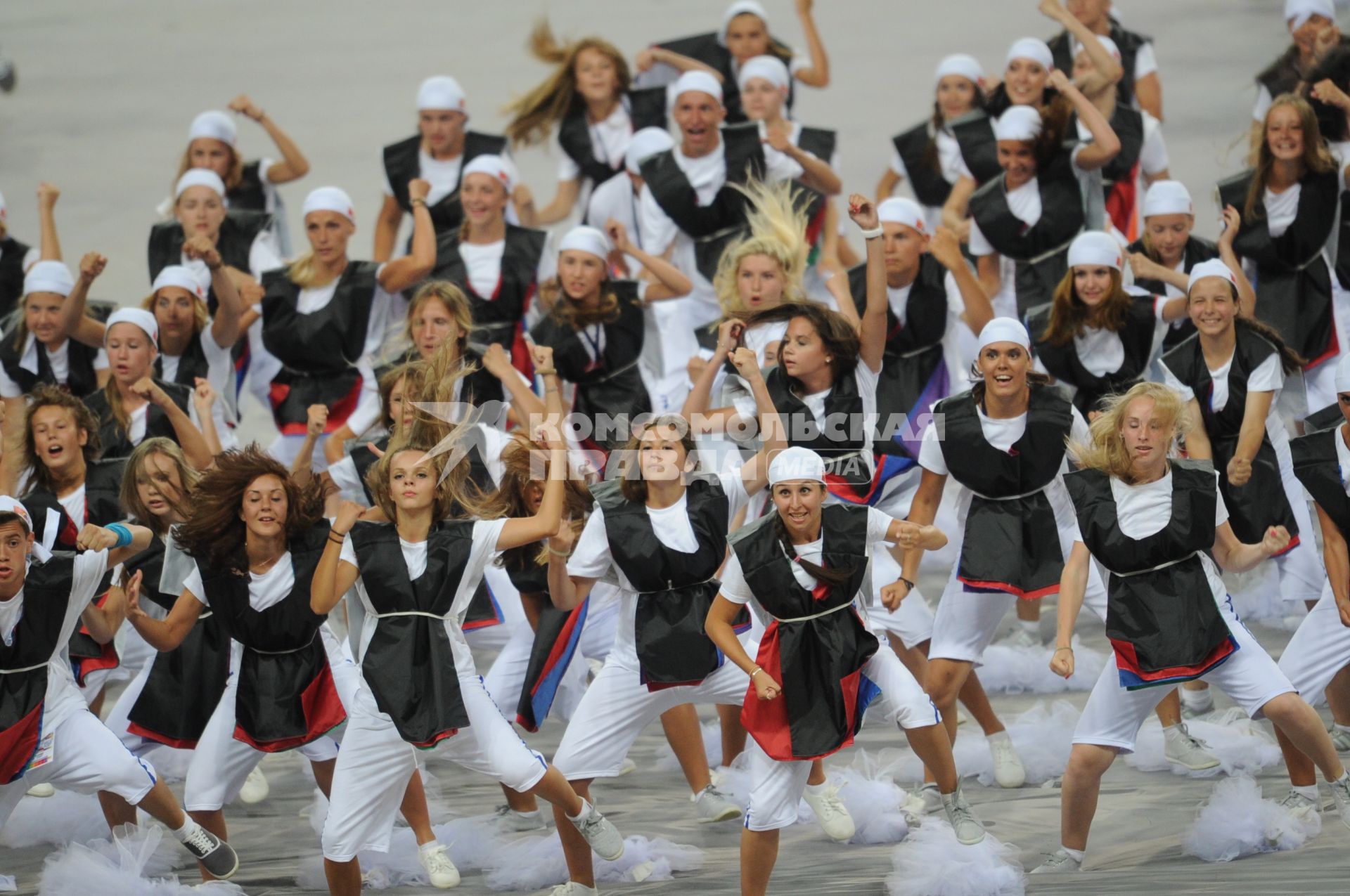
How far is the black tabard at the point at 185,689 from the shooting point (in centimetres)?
483

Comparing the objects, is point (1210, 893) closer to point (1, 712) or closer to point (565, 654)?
point (565, 654)

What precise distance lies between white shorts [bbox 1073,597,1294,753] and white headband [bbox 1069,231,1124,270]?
1739 mm

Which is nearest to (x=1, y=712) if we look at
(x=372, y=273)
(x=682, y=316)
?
(x=372, y=273)

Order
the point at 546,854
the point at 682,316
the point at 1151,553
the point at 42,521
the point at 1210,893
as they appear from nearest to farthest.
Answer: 1. the point at 1210,893
2. the point at 1151,553
3. the point at 546,854
4. the point at 42,521
5. the point at 682,316

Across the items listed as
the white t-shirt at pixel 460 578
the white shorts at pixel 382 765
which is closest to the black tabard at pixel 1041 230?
the white t-shirt at pixel 460 578

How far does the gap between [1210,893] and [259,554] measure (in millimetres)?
2504

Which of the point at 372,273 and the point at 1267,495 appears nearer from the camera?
the point at 1267,495

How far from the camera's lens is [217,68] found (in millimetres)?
12023

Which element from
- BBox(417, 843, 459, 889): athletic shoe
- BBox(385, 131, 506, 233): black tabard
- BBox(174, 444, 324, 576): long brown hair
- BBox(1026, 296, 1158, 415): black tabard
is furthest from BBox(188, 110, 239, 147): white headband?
BBox(417, 843, 459, 889): athletic shoe

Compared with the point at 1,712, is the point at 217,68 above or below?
above

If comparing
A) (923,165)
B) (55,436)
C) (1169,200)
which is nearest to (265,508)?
(55,436)

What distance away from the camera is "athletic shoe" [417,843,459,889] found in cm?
462

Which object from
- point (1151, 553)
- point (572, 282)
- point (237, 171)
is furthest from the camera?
point (237, 171)

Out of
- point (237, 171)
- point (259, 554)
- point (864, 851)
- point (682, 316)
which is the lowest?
point (864, 851)
